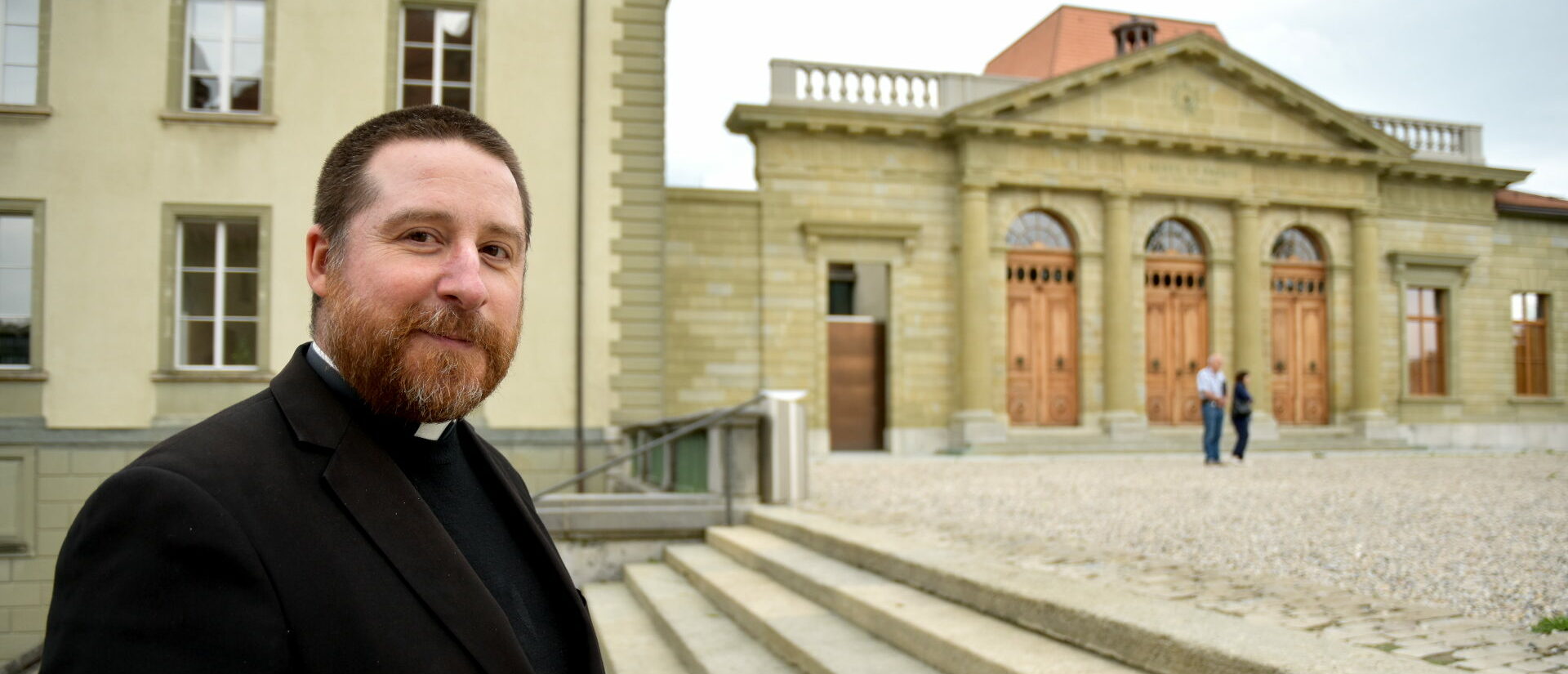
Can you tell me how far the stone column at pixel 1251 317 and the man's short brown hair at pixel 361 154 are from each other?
2295 cm

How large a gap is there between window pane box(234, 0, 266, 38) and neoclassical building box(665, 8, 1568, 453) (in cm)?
788

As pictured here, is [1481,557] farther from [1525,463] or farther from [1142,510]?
[1525,463]

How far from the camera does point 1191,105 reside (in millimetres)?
22484

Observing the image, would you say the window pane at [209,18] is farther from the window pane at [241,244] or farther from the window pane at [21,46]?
the window pane at [241,244]

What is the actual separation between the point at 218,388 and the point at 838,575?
963 cm

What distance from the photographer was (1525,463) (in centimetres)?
1427

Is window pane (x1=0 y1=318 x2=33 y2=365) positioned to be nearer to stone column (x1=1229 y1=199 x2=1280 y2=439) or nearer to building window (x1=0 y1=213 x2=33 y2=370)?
building window (x1=0 y1=213 x2=33 y2=370)

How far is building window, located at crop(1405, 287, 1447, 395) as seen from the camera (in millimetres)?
24688

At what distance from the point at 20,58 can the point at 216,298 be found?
360cm

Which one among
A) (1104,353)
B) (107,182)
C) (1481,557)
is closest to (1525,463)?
(1104,353)

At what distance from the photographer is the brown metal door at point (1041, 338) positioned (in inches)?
837

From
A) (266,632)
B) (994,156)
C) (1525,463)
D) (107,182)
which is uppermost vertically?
(994,156)

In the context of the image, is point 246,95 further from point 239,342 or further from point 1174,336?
point 1174,336

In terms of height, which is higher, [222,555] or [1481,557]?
[222,555]
